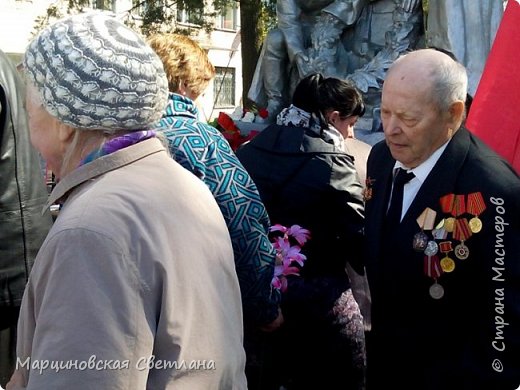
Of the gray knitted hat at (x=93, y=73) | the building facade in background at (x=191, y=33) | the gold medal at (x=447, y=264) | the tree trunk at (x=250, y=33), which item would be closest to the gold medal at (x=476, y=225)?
the gold medal at (x=447, y=264)

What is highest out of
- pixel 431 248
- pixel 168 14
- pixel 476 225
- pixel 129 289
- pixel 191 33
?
pixel 129 289

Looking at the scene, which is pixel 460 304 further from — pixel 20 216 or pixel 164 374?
pixel 20 216

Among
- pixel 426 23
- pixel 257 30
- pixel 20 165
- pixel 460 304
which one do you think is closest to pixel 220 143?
pixel 20 165

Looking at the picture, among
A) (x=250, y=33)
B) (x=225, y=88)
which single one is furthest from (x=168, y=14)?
(x=225, y=88)

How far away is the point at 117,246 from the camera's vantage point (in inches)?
52.9

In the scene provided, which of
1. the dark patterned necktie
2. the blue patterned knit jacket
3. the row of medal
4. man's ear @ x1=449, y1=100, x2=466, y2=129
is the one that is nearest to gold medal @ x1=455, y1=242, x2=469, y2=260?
the row of medal

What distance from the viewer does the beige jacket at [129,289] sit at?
52.0 inches

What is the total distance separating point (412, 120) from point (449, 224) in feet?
1.14

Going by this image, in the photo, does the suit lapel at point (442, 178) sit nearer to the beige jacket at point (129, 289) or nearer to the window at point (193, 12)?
the beige jacket at point (129, 289)

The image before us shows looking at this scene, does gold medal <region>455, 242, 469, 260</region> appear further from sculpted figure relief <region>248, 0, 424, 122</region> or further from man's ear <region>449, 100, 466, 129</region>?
sculpted figure relief <region>248, 0, 424, 122</region>

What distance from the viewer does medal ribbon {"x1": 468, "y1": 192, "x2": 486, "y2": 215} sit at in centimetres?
214

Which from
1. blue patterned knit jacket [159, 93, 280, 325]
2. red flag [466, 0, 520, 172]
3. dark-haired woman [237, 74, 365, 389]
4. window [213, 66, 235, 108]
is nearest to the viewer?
blue patterned knit jacket [159, 93, 280, 325]

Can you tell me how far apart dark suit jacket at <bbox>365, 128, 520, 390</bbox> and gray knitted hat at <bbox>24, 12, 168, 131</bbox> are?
1.07 meters

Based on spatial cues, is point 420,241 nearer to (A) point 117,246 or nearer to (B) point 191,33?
(A) point 117,246
